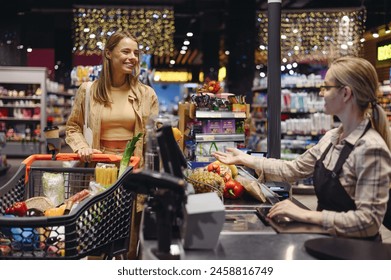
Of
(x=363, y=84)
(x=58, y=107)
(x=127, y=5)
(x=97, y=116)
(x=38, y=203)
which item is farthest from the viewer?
(x=58, y=107)

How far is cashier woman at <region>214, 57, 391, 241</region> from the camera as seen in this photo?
1.67 m

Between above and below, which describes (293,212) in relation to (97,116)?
below

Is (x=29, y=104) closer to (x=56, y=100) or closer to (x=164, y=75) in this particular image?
(x=56, y=100)

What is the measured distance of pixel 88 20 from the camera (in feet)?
43.9

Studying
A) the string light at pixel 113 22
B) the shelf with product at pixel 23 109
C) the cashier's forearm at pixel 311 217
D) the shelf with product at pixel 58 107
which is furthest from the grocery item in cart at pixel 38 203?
the shelf with product at pixel 58 107

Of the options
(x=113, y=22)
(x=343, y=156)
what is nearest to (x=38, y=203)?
(x=343, y=156)

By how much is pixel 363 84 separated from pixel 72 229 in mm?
1104

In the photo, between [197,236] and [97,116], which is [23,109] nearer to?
[97,116]

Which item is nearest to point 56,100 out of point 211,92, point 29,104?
point 29,104

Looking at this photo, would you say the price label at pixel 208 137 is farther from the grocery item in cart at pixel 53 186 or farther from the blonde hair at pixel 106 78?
the grocery item in cart at pixel 53 186

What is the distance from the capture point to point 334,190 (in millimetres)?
1800

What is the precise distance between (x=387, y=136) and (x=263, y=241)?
583mm

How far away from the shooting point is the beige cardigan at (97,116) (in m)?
3.01

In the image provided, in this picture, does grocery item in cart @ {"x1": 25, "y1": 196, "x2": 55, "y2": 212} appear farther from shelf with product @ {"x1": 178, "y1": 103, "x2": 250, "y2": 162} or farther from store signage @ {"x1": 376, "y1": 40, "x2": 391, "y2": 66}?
store signage @ {"x1": 376, "y1": 40, "x2": 391, "y2": 66}
